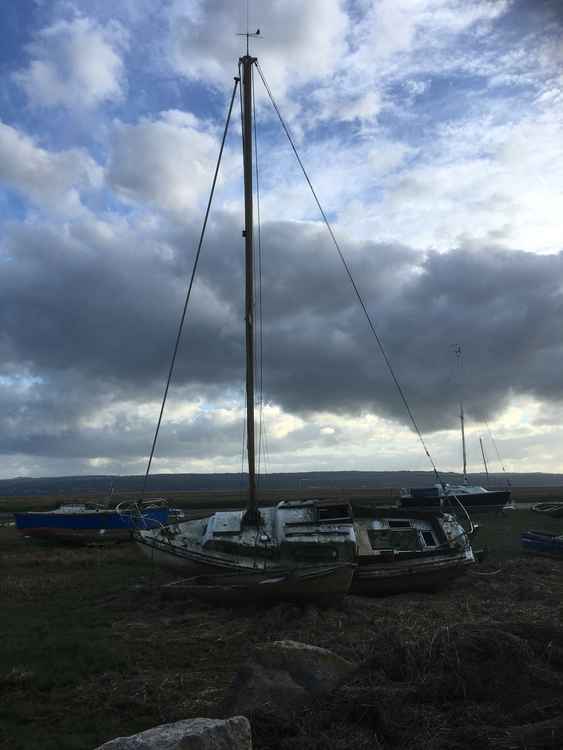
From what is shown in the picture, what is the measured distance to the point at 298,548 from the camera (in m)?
19.5

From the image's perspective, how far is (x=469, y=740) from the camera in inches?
280

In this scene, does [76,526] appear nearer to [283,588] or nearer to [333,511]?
[333,511]

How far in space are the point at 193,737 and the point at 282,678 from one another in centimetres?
262

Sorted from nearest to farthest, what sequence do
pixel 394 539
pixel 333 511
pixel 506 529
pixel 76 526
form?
pixel 333 511, pixel 394 539, pixel 76 526, pixel 506 529

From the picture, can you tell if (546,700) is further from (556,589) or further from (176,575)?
(176,575)

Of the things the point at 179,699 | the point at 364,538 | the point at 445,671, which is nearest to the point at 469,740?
the point at 445,671

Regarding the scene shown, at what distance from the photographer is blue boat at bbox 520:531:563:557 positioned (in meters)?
27.3

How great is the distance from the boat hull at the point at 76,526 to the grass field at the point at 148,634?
1000 centimetres

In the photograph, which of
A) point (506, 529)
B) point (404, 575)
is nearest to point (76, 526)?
point (404, 575)

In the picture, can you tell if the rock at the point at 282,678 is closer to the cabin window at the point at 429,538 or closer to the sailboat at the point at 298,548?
the sailboat at the point at 298,548

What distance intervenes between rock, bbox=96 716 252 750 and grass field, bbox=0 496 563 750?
2.86 feet

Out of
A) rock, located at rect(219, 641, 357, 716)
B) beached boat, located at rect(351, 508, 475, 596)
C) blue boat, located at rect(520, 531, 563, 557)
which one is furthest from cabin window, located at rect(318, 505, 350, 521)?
blue boat, located at rect(520, 531, 563, 557)

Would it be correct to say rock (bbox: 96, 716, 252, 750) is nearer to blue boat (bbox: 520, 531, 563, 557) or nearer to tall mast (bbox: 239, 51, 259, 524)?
tall mast (bbox: 239, 51, 259, 524)

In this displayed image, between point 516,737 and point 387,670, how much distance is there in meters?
2.24
